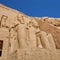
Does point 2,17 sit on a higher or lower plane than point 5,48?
higher

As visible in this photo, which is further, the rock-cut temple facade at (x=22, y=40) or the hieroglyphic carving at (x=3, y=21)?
the hieroglyphic carving at (x=3, y=21)

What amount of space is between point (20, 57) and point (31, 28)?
296 cm

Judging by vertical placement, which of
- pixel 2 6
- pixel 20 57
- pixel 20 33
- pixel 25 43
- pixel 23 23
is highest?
pixel 2 6

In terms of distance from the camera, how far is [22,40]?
29.2ft

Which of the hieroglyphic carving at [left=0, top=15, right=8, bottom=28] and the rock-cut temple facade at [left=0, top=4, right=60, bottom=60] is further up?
the hieroglyphic carving at [left=0, top=15, right=8, bottom=28]

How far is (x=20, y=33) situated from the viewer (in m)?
9.20

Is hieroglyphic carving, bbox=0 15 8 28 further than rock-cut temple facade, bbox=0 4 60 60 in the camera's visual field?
Yes

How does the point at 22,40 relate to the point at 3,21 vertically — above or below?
below

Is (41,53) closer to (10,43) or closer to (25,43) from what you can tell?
(25,43)

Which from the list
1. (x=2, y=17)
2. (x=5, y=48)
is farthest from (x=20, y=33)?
(x=2, y=17)

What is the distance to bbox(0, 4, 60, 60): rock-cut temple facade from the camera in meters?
7.64

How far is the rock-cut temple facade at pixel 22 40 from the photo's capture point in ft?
25.1

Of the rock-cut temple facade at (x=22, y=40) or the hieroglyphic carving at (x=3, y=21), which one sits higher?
the hieroglyphic carving at (x=3, y=21)

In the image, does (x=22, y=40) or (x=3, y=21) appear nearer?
(x=22, y=40)
